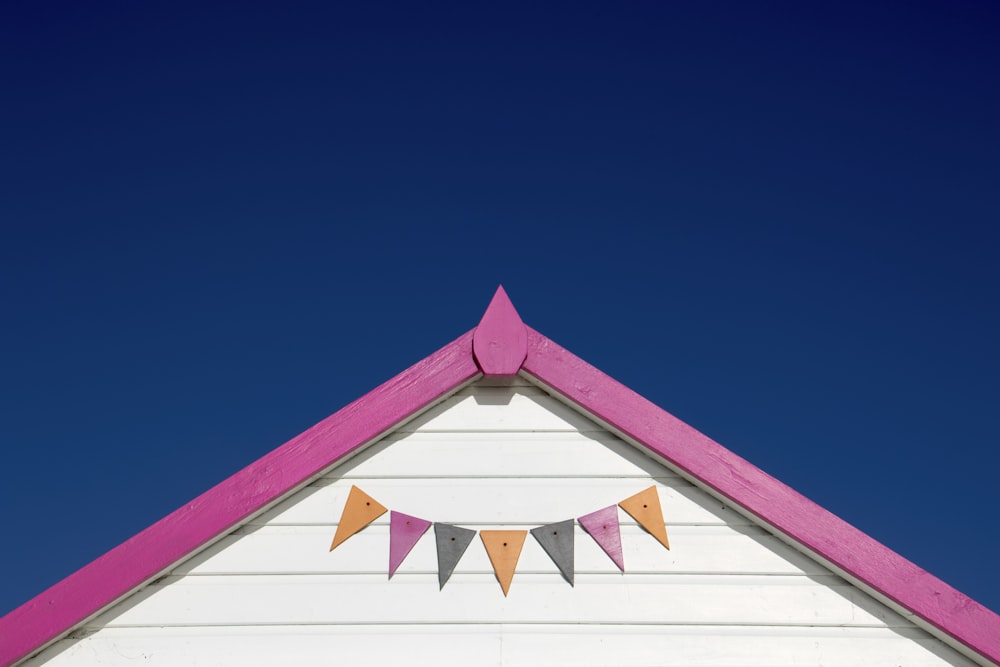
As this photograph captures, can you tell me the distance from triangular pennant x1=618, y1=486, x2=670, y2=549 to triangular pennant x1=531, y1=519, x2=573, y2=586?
24 centimetres

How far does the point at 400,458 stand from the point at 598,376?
2.80 ft

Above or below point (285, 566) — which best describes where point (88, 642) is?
below

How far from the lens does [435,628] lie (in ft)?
12.0

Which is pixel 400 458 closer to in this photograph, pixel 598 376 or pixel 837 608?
pixel 598 376

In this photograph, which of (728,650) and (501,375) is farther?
(501,375)

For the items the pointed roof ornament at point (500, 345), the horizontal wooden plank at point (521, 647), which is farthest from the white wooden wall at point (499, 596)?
the pointed roof ornament at point (500, 345)

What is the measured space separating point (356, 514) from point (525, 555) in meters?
0.67

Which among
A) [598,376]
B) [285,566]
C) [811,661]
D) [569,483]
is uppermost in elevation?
[598,376]

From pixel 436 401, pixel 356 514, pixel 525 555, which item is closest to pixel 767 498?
pixel 525 555

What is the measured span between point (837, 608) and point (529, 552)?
3.80 ft

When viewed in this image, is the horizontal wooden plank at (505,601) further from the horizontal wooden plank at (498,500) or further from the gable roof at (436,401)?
the horizontal wooden plank at (498,500)

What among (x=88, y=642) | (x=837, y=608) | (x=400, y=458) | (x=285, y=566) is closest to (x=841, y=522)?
(x=837, y=608)

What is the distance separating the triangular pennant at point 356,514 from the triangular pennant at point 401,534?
7 centimetres

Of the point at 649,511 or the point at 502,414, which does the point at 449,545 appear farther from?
the point at 649,511
